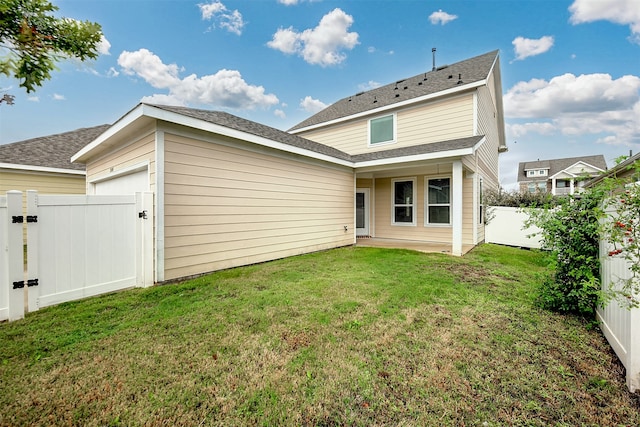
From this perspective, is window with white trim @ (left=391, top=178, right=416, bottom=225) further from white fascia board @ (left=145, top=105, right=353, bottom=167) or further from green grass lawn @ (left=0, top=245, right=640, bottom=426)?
green grass lawn @ (left=0, top=245, right=640, bottom=426)

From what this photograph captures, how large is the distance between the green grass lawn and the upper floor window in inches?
302

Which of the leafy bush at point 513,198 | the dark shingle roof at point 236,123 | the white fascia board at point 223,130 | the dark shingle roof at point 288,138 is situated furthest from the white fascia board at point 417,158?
the leafy bush at point 513,198

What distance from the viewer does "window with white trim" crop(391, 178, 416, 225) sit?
31.4 feet

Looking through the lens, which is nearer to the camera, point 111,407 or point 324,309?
point 111,407

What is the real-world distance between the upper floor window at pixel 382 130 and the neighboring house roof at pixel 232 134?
6.81ft

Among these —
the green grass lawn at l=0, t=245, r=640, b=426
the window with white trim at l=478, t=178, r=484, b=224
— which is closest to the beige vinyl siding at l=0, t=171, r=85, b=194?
the green grass lawn at l=0, t=245, r=640, b=426

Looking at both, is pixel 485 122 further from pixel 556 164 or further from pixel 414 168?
pixel 556 164

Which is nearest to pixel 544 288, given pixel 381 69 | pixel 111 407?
pixel 111 407

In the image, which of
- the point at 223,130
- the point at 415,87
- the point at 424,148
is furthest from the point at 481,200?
the point at 223,130

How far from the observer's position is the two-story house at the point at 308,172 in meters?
4.54

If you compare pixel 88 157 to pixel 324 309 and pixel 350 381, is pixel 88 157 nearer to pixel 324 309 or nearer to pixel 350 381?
pixel 324 309

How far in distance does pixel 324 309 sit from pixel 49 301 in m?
3.59

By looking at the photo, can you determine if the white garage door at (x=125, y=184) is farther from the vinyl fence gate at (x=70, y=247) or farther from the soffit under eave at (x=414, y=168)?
the soffit under eave at (x=414, y=168)

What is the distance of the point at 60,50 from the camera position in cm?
214
